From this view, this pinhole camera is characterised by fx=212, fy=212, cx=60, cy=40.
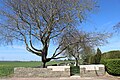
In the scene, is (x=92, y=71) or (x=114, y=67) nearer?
(x=114, y=67)

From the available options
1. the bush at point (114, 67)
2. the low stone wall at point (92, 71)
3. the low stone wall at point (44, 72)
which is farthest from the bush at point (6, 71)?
the bush at point (114, 67)

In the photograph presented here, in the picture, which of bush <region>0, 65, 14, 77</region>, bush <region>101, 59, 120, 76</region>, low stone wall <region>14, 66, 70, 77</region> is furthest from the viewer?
bush <region>0, 65, 14, 77</region>

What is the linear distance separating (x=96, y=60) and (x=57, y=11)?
1487 cm

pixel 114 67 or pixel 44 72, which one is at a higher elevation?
pixel 114 67

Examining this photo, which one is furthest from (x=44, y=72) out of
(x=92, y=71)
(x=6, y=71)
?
(x=92, y=71)

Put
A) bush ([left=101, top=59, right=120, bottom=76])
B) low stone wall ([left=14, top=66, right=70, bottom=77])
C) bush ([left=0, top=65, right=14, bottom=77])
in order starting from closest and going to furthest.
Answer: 1. bush ([left=101, top=59, right=120, bottom=76])
2. low stone wall ([left=14, top=66, right=70, bottom=77])
3. bush ([left=0, top=65, right=14, bottom=77])

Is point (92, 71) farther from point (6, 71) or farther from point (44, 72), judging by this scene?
point (6, 71)

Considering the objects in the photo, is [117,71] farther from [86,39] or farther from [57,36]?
[57,36]

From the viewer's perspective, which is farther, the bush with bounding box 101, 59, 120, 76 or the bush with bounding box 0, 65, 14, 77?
the bush with bounding box 0, 65, 14, 77

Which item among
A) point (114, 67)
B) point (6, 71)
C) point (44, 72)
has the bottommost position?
point (44, 72)

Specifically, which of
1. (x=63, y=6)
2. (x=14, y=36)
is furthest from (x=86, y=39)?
(x=14, y=36)

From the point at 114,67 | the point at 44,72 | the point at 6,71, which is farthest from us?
the point at 6,71

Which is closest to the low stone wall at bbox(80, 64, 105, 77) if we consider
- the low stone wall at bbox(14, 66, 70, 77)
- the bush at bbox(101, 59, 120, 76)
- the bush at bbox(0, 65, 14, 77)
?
the bush at bbox(101, 59, 120, 76)

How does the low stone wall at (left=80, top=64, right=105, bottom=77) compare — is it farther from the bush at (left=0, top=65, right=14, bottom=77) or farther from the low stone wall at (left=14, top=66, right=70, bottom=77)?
the bush at (left=0, top=65, right=14, bottom=77)
